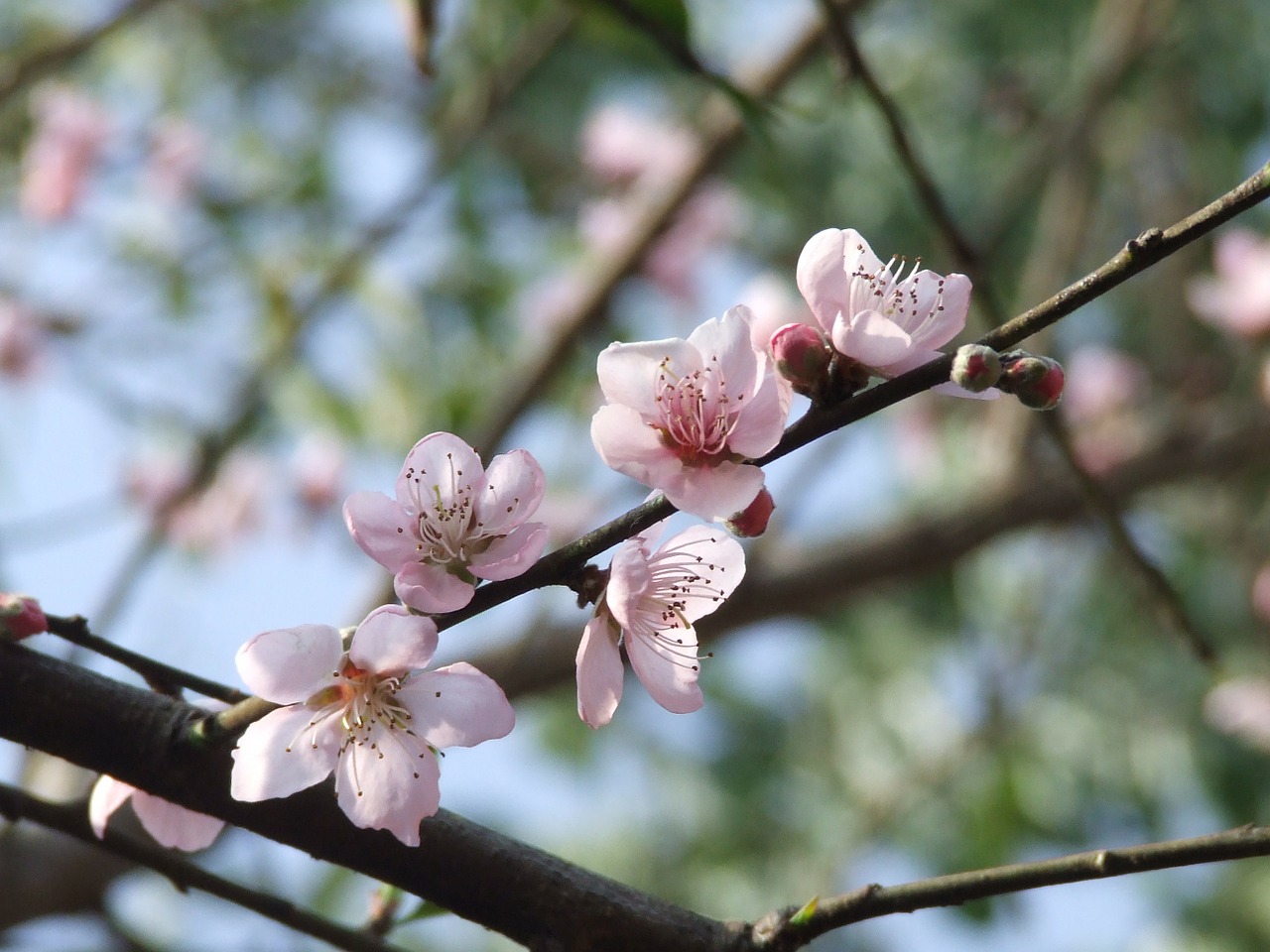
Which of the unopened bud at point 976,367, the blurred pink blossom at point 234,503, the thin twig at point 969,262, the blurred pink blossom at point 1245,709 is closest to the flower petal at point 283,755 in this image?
the unopened bud at point 976,367

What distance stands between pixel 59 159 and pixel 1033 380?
2.54 meters

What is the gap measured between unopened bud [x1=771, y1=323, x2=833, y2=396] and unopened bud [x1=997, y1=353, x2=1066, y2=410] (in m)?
0.08

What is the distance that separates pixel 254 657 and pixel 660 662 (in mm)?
207

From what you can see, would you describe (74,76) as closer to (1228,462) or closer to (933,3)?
(933,3)

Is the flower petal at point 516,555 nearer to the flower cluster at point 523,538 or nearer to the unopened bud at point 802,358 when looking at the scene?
the flower cluster at point 523,538

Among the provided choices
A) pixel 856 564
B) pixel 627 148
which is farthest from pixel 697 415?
pixel 627 148

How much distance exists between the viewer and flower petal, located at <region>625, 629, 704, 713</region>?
65 centimetres

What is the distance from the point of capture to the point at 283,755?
58 cm

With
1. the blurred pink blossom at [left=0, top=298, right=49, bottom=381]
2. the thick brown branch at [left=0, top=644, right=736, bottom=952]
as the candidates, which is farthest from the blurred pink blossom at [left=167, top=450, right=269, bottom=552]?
the thick brown branch at [left=0, top=644, right=736, bottom=952]

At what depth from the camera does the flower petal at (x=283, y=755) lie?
1.84 ft

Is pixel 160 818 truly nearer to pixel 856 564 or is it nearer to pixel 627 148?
pixel 856 564

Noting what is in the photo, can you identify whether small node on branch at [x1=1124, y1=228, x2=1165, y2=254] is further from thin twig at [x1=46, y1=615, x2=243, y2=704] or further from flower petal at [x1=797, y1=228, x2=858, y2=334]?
thin twig at [x1=46, y1=615, x2=243, y2=704]

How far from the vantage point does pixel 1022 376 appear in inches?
21.4

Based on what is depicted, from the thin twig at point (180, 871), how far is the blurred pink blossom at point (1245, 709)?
7.00 feet
